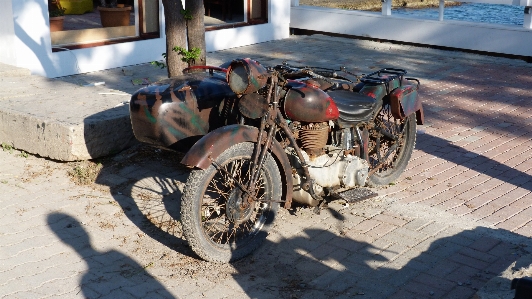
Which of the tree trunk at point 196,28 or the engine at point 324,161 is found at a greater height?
the tree trunk at point 196,28

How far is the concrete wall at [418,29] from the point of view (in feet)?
37.7

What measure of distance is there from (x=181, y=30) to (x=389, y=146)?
2286 millimetres

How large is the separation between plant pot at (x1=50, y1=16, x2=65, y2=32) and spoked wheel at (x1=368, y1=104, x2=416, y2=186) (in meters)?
5.83

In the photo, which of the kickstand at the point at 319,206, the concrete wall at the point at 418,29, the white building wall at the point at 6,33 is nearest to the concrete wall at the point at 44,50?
the white building wall at the point at 6,33

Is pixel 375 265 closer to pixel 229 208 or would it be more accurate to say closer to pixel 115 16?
pixel 229 208

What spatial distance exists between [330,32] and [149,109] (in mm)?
9153

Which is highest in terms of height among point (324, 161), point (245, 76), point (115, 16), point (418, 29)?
point (245, 76)

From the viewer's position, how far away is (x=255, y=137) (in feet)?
15.4

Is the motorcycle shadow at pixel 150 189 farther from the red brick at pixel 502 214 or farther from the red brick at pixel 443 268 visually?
the red brick at pixel 502 214

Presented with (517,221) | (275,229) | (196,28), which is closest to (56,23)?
(196,28)

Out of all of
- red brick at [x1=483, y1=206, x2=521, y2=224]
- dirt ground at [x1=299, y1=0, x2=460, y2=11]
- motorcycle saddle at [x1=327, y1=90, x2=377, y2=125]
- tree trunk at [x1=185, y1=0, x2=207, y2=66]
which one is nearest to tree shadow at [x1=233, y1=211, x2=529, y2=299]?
red brick at [x1=483, y1=206, x2=521, y2=224]

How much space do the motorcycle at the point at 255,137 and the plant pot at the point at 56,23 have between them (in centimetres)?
510

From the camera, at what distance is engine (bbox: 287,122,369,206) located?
202 inches

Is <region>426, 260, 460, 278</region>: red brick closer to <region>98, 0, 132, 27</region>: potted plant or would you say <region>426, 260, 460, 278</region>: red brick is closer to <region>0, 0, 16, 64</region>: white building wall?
<region>0, 0, 16, 64</region>: white building wall
